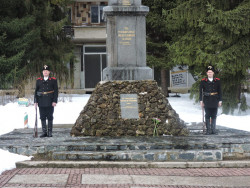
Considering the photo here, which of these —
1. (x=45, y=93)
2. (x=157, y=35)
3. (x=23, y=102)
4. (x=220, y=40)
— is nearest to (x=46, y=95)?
(x=45, y=93)

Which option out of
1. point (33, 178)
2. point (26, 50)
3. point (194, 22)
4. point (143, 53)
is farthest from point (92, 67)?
point (33, 178)

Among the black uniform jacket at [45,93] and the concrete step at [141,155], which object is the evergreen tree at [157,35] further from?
the concrete step at [141,155]

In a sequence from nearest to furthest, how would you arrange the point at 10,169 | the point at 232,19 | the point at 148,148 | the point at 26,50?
the point at 10,169, the point at 148,148, the point at 232,19, the point at 26,50

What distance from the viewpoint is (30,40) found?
65.9 feet

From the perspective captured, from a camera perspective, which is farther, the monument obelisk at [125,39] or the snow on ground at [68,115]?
the snow on ground at [68,115]

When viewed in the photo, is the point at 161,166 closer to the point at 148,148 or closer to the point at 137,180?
the point at 148,148

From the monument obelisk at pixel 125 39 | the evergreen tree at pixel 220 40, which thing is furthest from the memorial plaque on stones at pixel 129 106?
the evergreen tree at pixel 220 40

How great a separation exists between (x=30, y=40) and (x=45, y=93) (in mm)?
11454

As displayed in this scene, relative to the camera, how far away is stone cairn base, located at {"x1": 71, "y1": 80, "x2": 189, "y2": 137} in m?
9.82

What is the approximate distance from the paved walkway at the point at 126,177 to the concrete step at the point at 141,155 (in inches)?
21.3

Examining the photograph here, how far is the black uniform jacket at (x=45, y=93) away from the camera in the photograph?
9.44 metres

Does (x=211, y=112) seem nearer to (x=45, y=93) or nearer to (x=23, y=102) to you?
(x=45, y=93)

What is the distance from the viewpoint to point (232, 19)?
13562 millimetres

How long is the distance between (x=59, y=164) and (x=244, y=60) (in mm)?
9276
